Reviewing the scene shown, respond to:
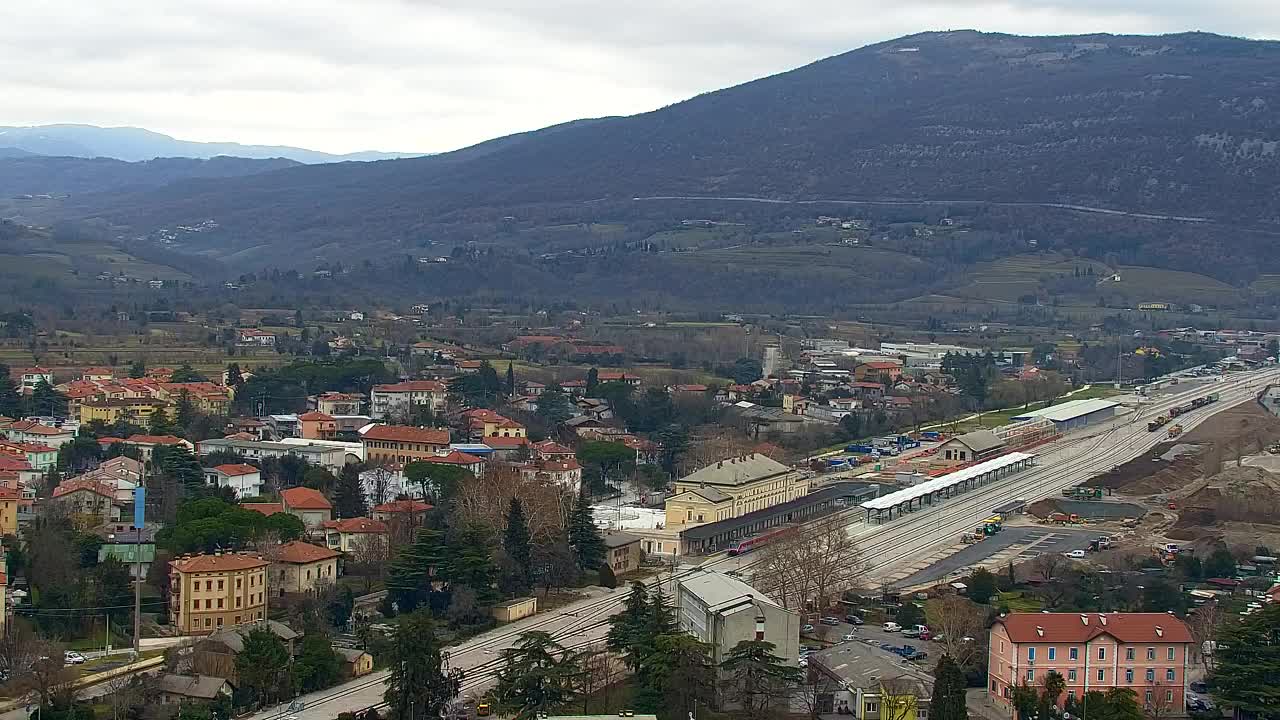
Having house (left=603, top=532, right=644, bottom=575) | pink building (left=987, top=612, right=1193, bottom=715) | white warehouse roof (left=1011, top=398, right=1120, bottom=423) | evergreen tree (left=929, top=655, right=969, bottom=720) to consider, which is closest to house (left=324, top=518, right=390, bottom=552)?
house (left=603, top=532, right=644, bottom=575)

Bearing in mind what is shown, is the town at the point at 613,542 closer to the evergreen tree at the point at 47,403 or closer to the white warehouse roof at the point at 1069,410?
the evergreen tree at the point at 47,403

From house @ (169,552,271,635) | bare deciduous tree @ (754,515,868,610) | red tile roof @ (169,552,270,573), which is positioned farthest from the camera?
bare deciduous tree @ (754,515,868,610)

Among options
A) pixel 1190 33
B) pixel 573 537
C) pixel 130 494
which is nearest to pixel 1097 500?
pixel 573 537

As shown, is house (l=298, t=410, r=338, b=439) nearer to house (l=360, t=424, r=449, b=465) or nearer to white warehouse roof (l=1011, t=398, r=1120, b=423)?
house (l=360, t=424, r=449, b=465)

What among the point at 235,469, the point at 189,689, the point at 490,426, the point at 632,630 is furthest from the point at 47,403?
the point at 632,630

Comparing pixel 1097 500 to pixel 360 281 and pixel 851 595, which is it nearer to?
pixel 851 595

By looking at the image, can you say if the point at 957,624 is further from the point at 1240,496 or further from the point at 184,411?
the point at 184,411

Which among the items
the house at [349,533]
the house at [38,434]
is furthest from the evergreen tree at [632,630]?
the house at [38,434]
